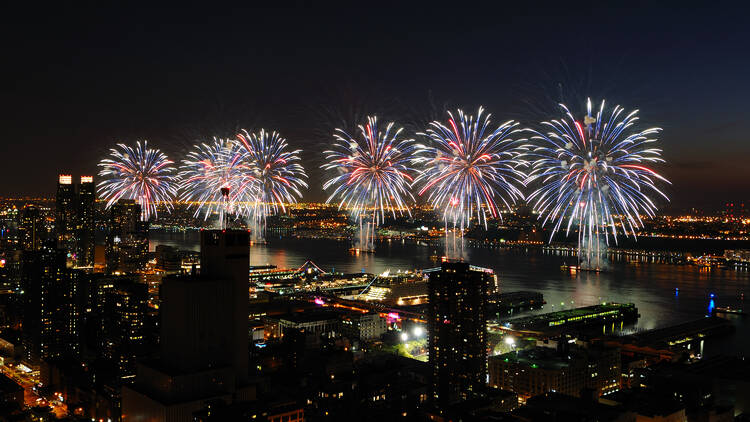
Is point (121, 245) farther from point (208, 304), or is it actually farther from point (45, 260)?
point (208, 304)

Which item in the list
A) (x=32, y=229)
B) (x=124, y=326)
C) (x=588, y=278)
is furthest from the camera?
(x=588, y=278)

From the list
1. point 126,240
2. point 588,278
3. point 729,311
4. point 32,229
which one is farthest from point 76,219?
point 729,311

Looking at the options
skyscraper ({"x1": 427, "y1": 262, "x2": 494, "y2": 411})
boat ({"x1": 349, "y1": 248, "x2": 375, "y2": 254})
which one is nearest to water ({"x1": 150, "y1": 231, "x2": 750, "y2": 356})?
boat ({"x1": 349, "y1": 248, "x2": 375, "y2": 254})

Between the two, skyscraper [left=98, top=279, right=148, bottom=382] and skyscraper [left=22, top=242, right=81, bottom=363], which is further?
skyscraper [left=22, top=242, right=81, bottom=363]

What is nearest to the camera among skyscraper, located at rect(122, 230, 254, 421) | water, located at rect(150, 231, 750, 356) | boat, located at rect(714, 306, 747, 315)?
skyscraper, located at rect(122, 230, 254, 421)

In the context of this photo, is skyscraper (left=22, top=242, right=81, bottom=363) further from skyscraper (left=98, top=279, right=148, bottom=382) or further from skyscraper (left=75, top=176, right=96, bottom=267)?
skyscraper (left=75, top=176, right=96, bottom=267)

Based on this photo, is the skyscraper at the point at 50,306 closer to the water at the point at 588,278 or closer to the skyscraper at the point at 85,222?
the skyscraper at the point at 85,222

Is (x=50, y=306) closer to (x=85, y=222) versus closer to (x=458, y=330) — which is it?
(x=458, y=330)

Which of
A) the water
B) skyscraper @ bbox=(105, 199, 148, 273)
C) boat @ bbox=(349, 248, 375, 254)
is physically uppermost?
skyscraper @ bbox=(105, 199, 148, 273)
